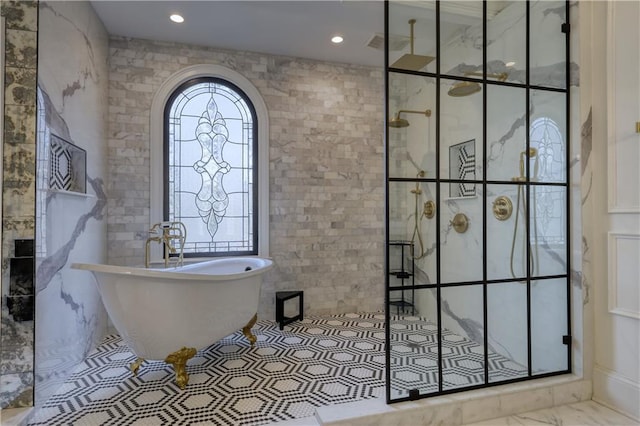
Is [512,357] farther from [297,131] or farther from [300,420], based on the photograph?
[297,131]

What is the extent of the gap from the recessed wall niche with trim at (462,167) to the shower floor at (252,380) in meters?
0.75

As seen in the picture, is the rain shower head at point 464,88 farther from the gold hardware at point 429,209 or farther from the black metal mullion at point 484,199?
the gold hardware at point 429,209

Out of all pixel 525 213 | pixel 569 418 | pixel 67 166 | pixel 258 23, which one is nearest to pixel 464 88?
pixel 525 213

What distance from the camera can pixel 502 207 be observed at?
79.0 inches

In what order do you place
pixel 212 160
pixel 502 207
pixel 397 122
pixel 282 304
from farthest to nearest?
pixel 212 160, pixel 282 304, pixel 502 207, pixel 397 122

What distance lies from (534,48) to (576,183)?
0.86 metres

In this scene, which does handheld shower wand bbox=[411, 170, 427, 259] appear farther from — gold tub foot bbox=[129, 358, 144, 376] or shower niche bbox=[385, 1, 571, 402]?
gold tub foot bbox=[129, 358, 144, 376]

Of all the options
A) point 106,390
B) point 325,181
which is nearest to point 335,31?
point 325,181

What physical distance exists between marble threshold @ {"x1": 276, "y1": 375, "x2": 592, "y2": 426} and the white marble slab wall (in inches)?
5.1

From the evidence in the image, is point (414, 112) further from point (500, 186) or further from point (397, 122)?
point (500, 186)

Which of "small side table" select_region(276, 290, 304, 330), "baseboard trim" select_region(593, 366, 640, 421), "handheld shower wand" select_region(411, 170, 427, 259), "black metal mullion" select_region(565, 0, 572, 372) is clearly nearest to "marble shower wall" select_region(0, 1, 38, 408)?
"small side table" select_region(276, 290, 304, 330)

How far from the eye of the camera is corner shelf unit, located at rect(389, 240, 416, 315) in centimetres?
176

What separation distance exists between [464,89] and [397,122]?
51cm

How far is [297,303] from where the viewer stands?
3.62m
